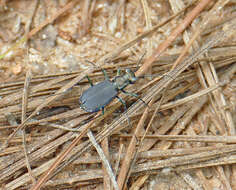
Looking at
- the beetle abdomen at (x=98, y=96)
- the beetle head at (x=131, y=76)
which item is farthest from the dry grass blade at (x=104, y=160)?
the beetle head at (x=131, y=76)

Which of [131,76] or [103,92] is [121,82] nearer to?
[131,76]

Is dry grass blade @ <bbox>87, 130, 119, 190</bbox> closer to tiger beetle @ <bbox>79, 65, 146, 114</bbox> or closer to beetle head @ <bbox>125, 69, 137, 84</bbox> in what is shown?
tiger beetle @ <bbox>79, 65, 146, 114</bbox>

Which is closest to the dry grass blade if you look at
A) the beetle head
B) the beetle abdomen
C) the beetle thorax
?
the beetle abdomen

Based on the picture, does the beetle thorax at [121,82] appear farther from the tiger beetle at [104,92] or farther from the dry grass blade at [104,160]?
the dry grass blade at [104,160]

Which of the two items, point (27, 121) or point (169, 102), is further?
point (169, 102)

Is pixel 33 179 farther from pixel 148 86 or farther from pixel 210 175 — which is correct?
pixel 210 175

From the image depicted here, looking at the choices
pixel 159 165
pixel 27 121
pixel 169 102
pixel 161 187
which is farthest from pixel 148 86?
pixel 27 121

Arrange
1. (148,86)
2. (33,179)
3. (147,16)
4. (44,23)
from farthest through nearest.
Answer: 1. (44,23)
2. (147,16)
3. (148,86)
4. (33,179)
